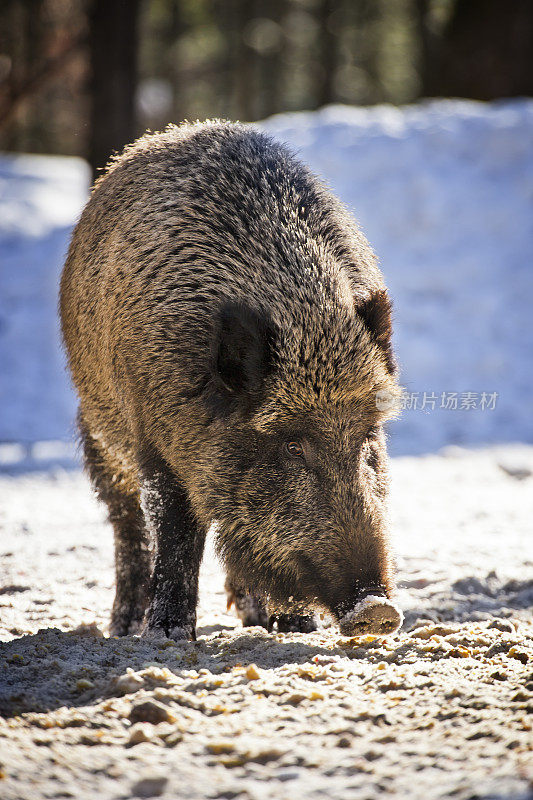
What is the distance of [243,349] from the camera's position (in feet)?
10.7

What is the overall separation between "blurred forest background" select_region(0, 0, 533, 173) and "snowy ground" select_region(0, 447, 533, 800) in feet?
24.6

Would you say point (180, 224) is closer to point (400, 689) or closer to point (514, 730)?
point (400, 689)

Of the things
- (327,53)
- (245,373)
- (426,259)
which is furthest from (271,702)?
(327,53)

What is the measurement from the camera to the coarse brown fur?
326 cm

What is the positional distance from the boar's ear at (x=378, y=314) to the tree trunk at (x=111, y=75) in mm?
7316

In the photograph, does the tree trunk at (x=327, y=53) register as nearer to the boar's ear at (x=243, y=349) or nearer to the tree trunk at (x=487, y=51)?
the tree trunk at (x=487, y=51)

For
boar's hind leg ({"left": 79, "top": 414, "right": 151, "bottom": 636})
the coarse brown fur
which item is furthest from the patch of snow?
the coarse brown fur

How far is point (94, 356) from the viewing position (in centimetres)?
413

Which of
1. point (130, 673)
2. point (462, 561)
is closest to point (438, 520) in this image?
point (462, 561)

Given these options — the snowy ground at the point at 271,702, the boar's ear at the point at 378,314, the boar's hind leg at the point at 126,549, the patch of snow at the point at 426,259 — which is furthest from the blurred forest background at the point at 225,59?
the snowy ground at the point at 271,702

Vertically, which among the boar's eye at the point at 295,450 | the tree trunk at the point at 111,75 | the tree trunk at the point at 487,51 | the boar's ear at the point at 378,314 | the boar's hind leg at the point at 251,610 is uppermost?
the tree trunk at the point at 487,51

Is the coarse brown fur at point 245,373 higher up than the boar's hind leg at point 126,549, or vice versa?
the coarse brown fur at point 245,373

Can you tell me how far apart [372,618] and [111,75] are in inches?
344

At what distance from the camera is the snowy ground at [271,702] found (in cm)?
207
